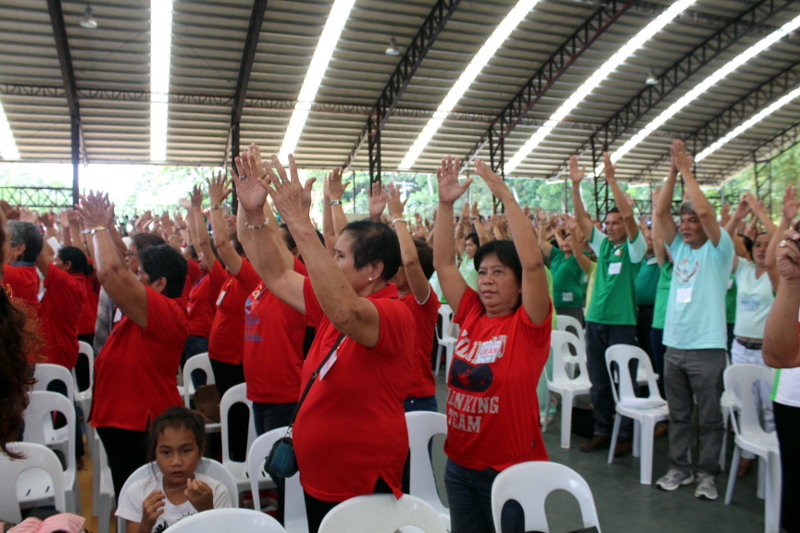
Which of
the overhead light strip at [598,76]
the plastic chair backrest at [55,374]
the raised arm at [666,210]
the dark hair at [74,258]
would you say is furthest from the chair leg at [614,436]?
the overhead light strip at [598,76]

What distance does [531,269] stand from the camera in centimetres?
190

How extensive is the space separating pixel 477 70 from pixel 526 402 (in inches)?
477

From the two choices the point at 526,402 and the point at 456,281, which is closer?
the point at 526,402

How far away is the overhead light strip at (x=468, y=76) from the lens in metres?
11.5

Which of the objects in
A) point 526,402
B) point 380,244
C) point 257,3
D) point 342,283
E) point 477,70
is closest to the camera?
point 342,283

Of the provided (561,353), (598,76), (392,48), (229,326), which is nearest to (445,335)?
(561,353)

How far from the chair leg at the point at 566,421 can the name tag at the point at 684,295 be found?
1146mm

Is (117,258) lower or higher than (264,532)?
higher

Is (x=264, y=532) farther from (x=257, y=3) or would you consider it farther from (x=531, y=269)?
(x=257, y=3)

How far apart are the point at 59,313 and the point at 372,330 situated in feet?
8.68

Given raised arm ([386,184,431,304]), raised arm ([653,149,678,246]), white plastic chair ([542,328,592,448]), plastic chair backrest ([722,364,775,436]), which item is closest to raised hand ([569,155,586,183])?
raised arm ([653,149,678,246])

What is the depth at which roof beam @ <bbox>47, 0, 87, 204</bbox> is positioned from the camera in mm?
9258

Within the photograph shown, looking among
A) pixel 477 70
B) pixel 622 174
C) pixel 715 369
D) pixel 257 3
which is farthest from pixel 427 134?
pixel 715 369

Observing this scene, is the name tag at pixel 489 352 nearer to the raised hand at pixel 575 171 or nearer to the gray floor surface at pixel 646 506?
the gray floor surface at pixel 646 506
